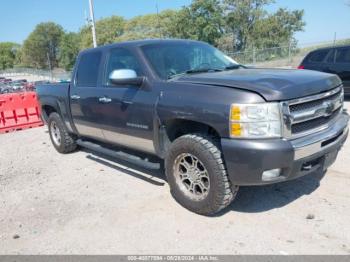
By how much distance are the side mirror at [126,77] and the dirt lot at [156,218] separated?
1.47m

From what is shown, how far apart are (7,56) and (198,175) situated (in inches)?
5453

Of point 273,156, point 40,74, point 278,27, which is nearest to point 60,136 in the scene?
point 273,156

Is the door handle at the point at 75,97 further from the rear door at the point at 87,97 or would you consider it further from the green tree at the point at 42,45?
the green tree at the point at 42,45

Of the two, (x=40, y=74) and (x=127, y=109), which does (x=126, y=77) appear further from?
(x=40, y=74)

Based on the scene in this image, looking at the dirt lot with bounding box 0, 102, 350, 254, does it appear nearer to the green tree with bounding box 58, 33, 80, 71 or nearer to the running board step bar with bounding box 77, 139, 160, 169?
the running board step bar with bounding box 77, 139, 160, 169

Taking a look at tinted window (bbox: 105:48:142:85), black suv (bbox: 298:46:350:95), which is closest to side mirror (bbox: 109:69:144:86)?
tinted window (bbox: 105:48:142:85)

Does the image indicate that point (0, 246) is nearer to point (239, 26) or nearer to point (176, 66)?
point (176, 66)

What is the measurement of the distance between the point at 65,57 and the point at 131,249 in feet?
291

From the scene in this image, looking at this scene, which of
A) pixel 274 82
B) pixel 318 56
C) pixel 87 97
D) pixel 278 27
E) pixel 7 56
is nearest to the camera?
pixel 274 82

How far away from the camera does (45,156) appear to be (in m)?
7.20

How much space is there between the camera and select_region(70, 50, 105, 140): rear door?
5332mm

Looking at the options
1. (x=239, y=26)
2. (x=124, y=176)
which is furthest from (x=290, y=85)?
(x=239, y=26)

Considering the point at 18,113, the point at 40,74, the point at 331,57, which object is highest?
the point at 331,57

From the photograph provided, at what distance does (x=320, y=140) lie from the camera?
363 centimetres
